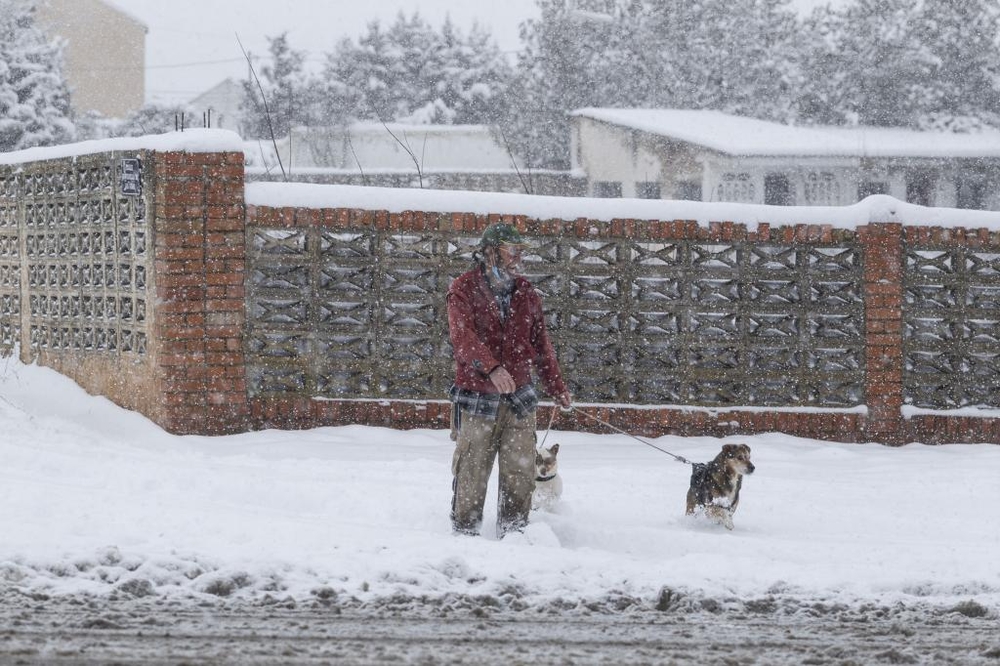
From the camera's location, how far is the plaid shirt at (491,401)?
7.41m

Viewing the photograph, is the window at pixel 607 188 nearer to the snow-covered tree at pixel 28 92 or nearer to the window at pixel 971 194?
the window at pixel 971 194

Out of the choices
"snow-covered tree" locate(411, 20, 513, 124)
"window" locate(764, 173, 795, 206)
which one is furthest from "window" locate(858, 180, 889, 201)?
"snow-covered tree" locate(411, 20, 513, 124)

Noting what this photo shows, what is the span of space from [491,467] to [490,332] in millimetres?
717

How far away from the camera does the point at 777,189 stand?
32312 millimetres

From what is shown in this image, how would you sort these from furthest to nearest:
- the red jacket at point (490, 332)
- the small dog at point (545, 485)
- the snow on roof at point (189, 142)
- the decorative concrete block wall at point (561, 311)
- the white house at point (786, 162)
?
the white house at point (786, 162)
the decorative concrete block wall at point (561, 311)
the snow on roof at point (189, 142)
the small dog at point (545, 485)
the red jacket at point (490, 332)

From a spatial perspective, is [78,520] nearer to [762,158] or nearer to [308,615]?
[308,615]

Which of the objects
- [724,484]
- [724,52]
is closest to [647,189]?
[724,52]

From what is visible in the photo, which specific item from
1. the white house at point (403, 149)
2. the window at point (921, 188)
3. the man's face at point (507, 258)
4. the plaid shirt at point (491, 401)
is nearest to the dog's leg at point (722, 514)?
the plaid shirt at point (491, 401)

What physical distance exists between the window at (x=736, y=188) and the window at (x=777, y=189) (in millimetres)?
484

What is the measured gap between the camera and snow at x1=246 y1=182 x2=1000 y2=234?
10758mm

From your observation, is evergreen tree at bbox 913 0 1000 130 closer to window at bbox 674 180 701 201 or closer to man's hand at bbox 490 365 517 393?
window at bbox 674 180 701 201

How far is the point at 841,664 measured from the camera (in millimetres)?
5176

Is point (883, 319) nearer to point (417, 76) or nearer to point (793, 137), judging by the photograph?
point (793, 137)

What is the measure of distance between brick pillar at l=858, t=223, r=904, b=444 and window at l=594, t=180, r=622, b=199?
83.4 ft
